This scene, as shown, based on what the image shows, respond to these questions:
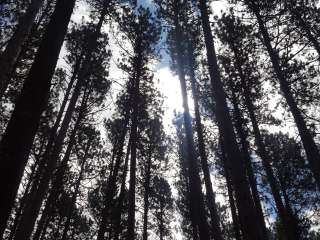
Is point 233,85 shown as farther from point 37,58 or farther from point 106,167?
point 37,58

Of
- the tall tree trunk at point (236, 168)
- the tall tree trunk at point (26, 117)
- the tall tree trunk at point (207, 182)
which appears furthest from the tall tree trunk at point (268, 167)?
the tall tree trunk at point (26, 117)

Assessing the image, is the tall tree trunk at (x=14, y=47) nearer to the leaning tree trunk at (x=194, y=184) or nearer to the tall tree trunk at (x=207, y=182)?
the leaning tree trunk at (x=194, y=184)

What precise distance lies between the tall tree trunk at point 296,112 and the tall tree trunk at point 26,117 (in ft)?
28.0

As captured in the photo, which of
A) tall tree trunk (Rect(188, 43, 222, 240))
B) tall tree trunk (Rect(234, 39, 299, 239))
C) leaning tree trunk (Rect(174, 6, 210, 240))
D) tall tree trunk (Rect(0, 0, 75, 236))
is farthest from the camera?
tall tree trunk (Rect(188, 43, 222, 240))

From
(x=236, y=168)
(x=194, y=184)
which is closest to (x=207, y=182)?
(x=194, y=184)

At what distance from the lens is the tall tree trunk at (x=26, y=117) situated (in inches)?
87.4

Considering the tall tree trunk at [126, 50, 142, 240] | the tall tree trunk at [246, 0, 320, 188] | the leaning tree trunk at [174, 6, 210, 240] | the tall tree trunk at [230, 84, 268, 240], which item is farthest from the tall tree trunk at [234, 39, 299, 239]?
the tall tree trunk at [126, 50, 142, 240]

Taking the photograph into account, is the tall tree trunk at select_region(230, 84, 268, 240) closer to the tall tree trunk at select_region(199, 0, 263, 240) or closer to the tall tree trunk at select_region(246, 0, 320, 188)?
the tall tree trunk at select_region(246, 0, 320, 188)

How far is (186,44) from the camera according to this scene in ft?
47.6

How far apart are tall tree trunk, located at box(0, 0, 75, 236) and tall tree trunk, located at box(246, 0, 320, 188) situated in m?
8.52

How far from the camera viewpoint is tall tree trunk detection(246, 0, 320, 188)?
28.3 ft

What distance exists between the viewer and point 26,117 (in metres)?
2.54

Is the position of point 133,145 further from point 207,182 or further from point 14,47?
point 14,47

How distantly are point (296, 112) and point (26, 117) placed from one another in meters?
9.31
